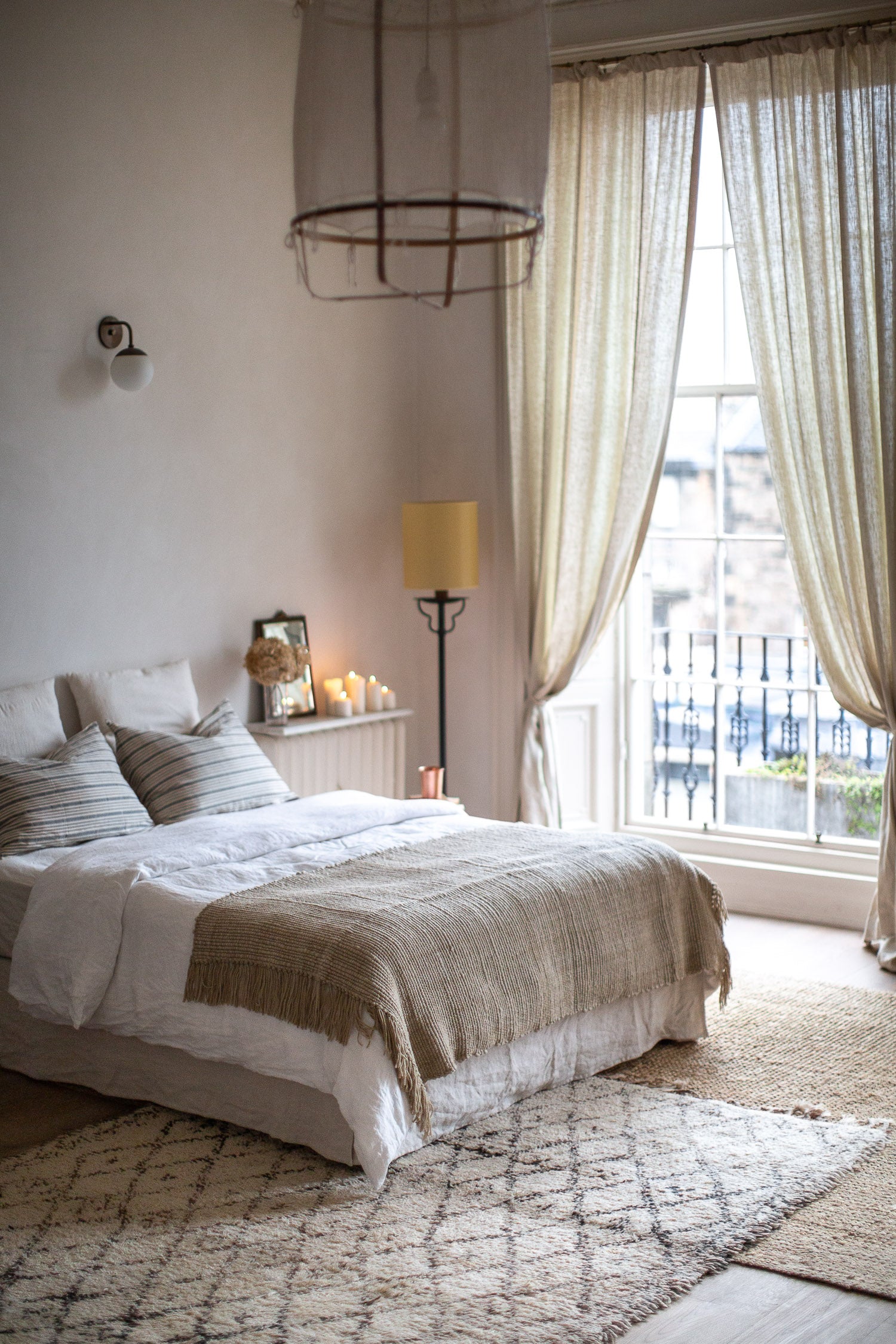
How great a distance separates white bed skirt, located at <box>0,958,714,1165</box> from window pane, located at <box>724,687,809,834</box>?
5.40ft

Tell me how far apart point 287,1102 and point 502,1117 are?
0.57m

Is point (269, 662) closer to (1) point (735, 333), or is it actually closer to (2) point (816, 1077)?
(1) point (735, 333)

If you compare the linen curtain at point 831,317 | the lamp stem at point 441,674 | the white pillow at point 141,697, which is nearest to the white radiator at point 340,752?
the lamp stem at point 441,674

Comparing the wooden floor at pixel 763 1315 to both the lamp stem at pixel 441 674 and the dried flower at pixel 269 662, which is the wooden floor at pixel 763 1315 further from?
the lamp stem at pixel 441 674

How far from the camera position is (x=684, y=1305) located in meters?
2.65

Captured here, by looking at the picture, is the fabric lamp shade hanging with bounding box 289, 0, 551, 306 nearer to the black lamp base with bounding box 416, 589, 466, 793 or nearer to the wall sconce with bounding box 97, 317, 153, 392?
the wall sconce with bounding box 97, 317, 153, 392

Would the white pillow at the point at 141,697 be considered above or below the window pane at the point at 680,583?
below

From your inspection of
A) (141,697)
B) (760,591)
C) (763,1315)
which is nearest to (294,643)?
(141,697)

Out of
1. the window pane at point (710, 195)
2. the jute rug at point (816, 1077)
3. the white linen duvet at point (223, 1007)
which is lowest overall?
the jute rug at point (816, 1077)

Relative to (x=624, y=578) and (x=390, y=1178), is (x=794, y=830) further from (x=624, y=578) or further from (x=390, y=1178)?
(x=390, y=1178)

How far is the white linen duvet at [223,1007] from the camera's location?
3.13 m

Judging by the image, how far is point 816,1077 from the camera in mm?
3762

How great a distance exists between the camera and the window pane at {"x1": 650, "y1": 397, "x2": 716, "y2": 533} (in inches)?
219

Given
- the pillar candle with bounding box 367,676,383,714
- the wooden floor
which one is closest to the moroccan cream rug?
the wooden floor
